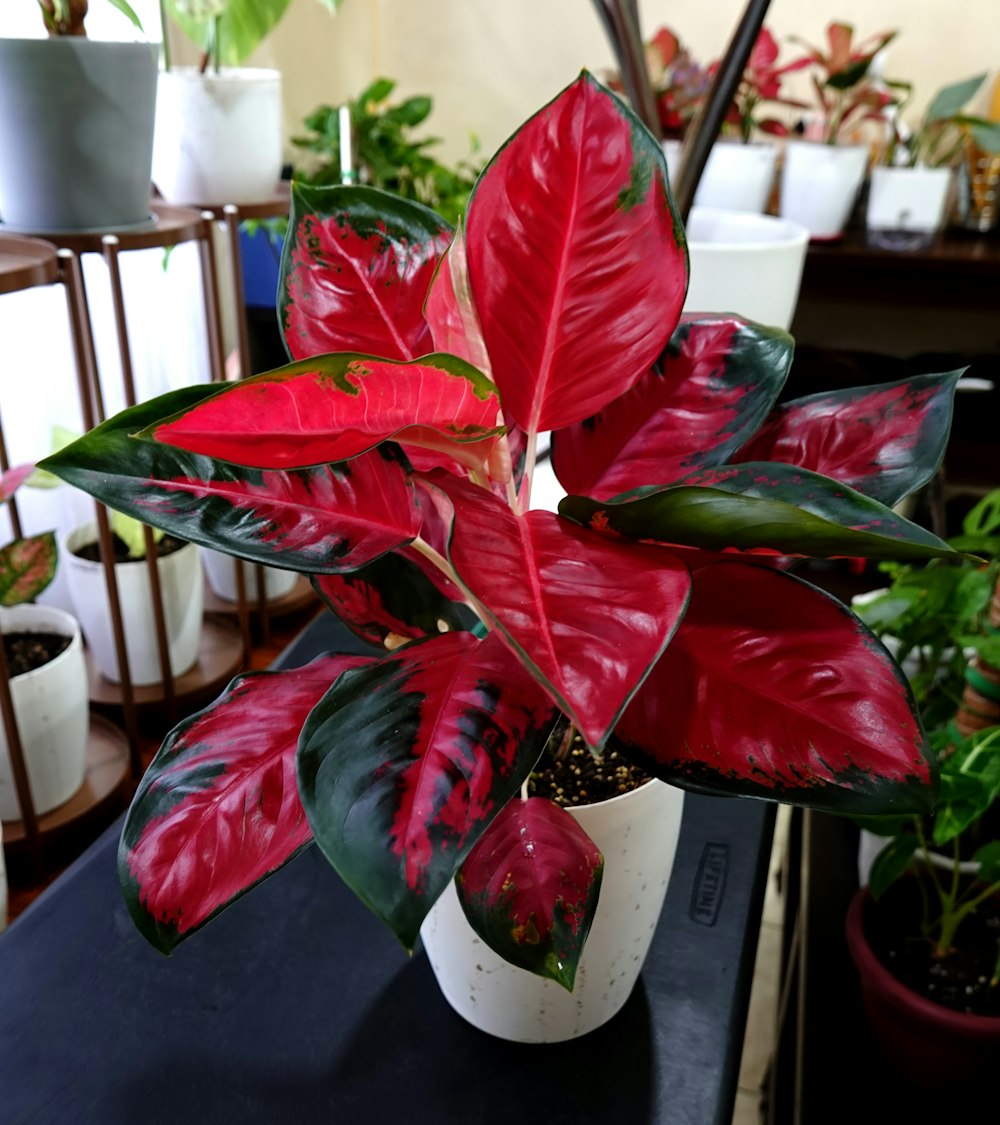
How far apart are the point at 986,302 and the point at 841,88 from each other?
Answer: 0.45m

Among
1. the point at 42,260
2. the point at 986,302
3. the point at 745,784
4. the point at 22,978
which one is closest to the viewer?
the point at 745,784

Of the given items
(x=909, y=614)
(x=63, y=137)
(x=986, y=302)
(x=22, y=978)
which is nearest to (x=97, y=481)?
(x=22, y=978)

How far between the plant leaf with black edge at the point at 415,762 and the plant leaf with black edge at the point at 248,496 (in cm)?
6

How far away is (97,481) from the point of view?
1.32ft

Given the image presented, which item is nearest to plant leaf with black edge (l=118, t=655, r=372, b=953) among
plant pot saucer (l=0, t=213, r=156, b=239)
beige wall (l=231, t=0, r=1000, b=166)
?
plant pot saucer (l=0, t=213, r=156, b=239)

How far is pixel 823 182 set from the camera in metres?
1.75

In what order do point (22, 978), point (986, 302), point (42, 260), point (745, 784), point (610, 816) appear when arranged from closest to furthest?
point (745, 784) → point (610, 816) → point (22, 978) → point (42, 260) → point (986, 302)

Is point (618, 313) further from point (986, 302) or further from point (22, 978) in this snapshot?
point (986, 302)

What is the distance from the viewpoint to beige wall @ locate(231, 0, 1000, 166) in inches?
75.1

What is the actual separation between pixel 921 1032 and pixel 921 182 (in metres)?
1.45

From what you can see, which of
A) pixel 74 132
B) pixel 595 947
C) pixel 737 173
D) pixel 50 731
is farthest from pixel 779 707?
pixel 737 173

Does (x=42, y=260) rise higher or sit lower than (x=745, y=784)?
higher

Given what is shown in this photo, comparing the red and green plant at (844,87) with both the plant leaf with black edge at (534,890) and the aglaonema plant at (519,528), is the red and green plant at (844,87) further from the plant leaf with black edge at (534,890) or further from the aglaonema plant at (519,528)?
the plant leaf with black edge at (534,890)

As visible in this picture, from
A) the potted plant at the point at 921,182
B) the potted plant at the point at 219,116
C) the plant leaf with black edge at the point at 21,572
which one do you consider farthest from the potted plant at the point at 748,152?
the plant leaf with black edge at the point at 21,572
